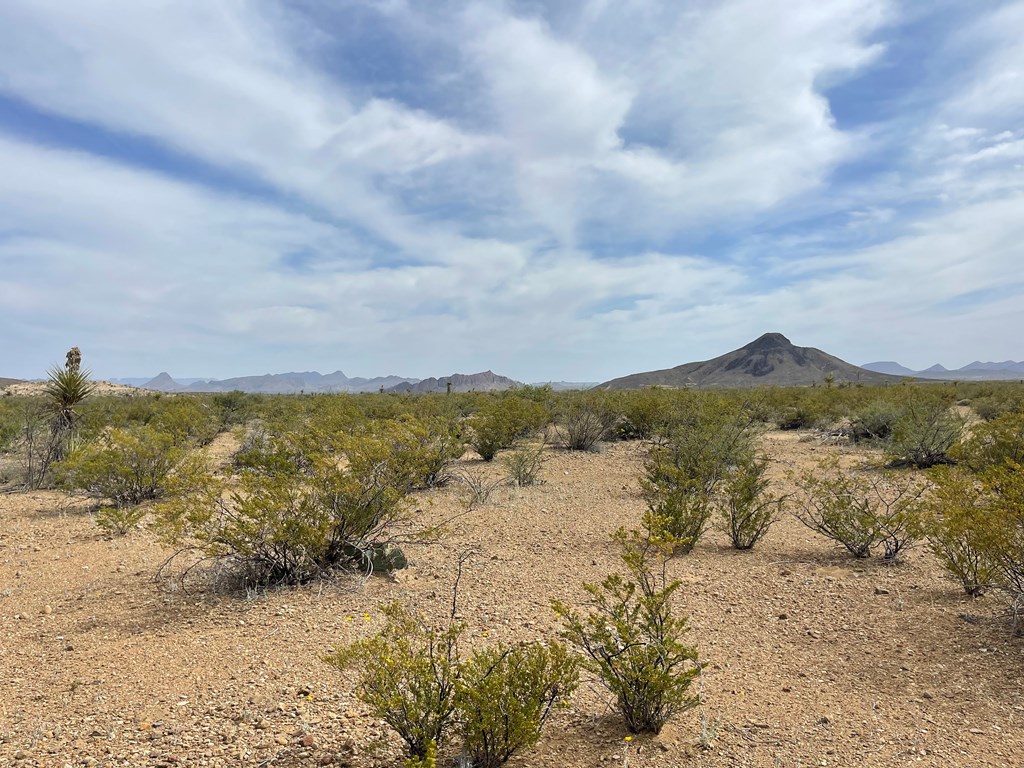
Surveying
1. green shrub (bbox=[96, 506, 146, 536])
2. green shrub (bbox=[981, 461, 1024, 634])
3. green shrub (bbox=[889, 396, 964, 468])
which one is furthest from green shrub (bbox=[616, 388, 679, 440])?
green shrub (bbox=[96, 506, 146, 536])

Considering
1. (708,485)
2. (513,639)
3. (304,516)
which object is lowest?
(513,639)

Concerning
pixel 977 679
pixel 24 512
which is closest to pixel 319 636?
pixel 977 679

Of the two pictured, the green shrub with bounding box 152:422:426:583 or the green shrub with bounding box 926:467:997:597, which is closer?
the green shrub with bounding box 926:467:997:597

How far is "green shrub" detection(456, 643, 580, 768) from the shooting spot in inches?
122

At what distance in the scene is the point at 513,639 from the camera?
16.4ft

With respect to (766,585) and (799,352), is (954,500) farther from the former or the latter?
(799,352)

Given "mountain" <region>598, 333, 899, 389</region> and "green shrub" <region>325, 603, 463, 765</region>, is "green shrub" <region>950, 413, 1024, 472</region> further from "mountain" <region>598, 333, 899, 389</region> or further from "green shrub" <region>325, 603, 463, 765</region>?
"mountain" <region>598, 333, 899, 389</region>

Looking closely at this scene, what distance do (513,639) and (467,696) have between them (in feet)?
6.50

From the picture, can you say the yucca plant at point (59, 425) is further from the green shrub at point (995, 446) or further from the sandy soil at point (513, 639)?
the green shrub at point (995, 446)

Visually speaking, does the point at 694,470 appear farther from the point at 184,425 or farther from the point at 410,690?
the point at 184,425

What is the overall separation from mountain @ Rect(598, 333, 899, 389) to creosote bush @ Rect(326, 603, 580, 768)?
117 m

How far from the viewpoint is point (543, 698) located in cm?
331

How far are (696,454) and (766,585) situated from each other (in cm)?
502

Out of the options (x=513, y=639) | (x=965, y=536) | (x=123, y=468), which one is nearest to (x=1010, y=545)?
(x=965, y=536)
